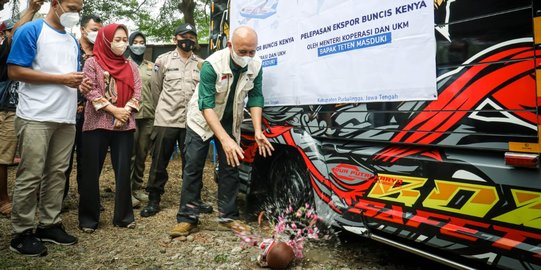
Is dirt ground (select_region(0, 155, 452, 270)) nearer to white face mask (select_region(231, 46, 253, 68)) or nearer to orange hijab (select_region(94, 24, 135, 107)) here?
orange hijab (select_region(94, 24, 135, 107))

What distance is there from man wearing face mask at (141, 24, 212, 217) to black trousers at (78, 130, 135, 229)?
17.9 inches

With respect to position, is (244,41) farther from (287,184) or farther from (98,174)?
(98,174)

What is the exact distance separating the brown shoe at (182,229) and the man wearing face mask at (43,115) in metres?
0.80

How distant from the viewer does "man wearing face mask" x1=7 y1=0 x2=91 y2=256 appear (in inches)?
116

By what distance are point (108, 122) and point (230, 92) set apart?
1.15m

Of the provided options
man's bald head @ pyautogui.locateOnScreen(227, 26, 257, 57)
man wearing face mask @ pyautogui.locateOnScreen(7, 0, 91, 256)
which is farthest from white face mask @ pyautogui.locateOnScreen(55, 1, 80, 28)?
man's bald head @ pyautogui.locateOnScreen(227, 26, 257, 57)

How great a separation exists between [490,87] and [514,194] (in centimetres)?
52

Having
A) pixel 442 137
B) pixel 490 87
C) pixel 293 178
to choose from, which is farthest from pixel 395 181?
pixel 293 178

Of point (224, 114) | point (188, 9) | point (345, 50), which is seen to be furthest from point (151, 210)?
point (188, 9)

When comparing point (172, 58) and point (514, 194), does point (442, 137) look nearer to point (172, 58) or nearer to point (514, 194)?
point (514, 194)

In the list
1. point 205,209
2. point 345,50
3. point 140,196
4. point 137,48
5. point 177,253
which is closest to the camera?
point 345,50

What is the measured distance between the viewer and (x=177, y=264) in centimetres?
287

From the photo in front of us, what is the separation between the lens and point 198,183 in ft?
11.3

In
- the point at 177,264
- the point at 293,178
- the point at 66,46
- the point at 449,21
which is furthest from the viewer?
the point at 293,178
